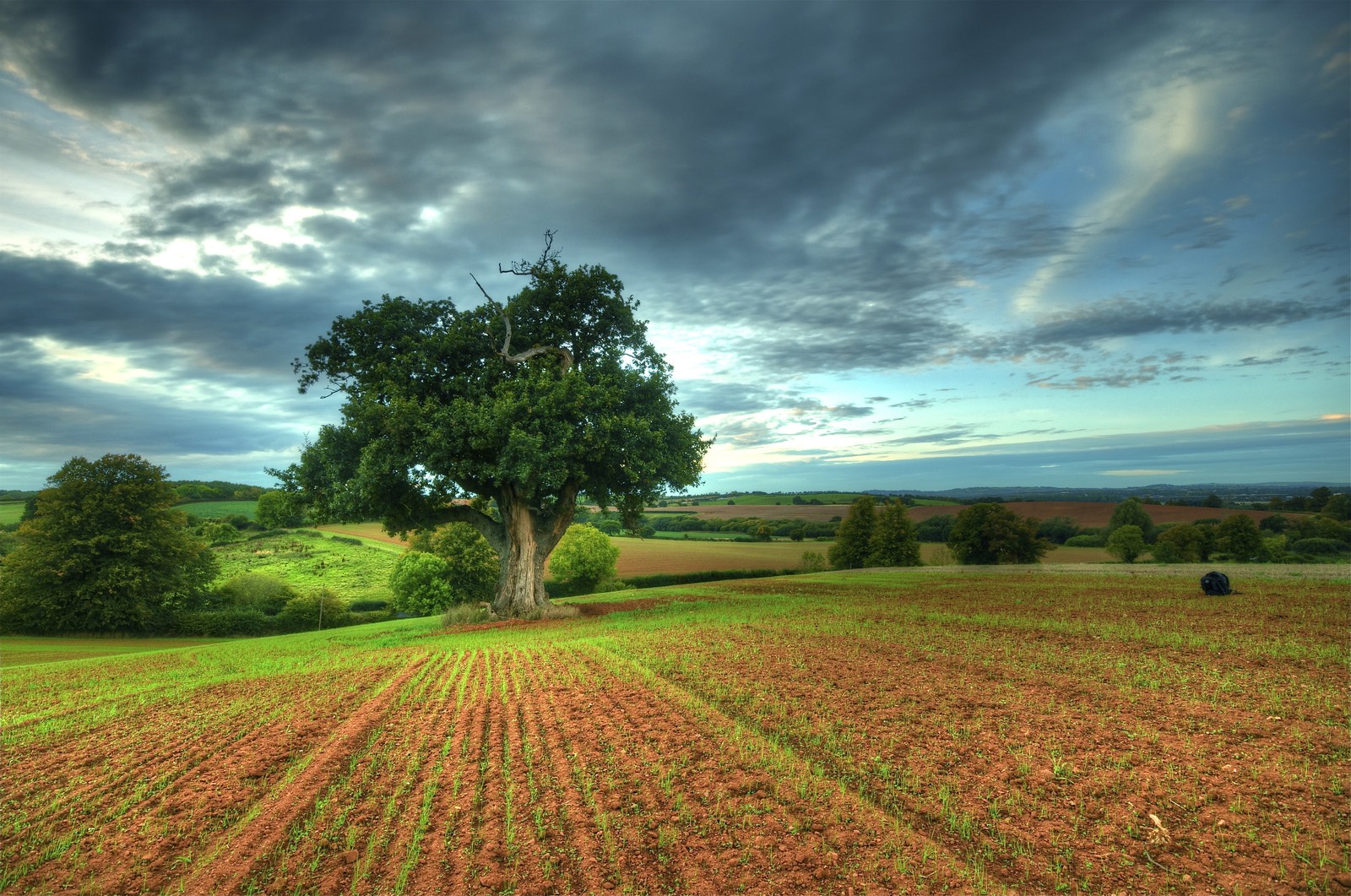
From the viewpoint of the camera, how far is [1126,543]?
58.7 meters

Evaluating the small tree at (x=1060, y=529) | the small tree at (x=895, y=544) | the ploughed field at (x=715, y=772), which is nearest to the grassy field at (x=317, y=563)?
the ploughed field at (x=715, y=772)

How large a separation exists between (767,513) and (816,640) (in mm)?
84844

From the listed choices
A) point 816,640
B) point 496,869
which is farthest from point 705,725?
point 816,640

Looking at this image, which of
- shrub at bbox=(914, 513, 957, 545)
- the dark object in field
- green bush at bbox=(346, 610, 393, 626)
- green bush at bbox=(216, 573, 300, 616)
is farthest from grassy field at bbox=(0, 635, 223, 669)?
shrub at bbox=(914, 513, 957, 545)

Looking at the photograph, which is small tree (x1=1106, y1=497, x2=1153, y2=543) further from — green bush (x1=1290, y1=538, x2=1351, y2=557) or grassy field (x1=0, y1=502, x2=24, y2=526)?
grassy field (x1=0, y1=502, x2=24, y2=526)

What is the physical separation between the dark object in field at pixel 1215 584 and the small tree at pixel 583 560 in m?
49.8

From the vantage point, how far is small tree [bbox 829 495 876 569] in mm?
67062

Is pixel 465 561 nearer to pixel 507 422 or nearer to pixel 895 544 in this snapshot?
pixel 507 422

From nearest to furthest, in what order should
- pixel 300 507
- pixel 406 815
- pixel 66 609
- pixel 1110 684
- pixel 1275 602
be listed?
pixel 406 815 < pixel 1110 684 < pixel 1275 602 < pixel 300 507 < pixel 66 609

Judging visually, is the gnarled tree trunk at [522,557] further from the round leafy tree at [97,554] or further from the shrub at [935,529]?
the shrub at [935,529]

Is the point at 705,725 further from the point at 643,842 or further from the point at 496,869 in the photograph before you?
the point at 496,869

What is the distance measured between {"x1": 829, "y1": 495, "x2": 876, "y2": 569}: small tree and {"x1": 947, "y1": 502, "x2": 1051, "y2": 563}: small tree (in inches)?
385

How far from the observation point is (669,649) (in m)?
15.2

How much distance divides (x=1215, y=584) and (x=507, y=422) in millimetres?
28059
